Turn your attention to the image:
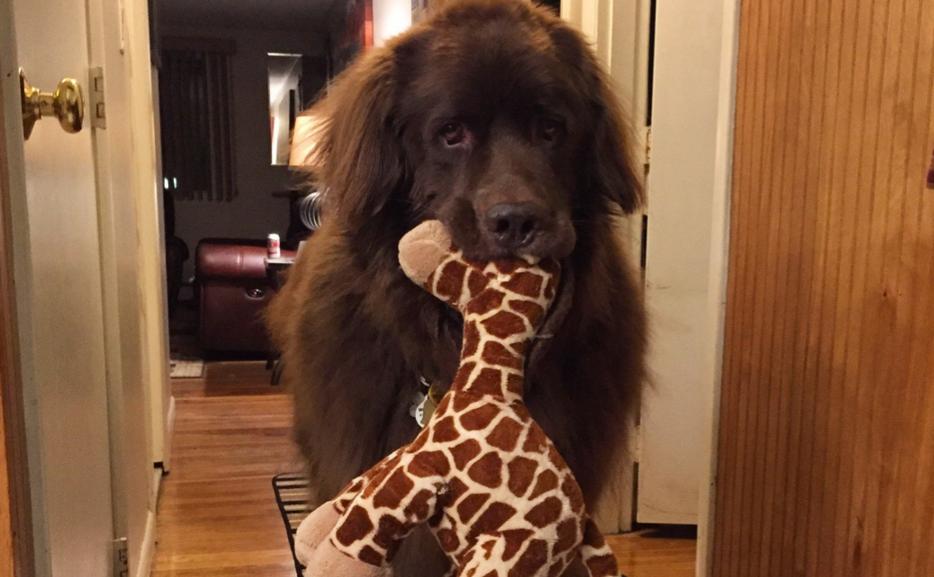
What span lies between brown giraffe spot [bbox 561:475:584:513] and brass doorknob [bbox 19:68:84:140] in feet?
2.07

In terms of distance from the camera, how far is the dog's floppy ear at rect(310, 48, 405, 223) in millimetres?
1080

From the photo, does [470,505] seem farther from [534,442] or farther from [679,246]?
[679,246]

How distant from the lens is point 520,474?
2.67ft

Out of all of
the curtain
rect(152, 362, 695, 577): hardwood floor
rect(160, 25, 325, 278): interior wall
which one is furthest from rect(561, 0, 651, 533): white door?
the curtain

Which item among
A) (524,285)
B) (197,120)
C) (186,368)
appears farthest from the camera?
(197,120)

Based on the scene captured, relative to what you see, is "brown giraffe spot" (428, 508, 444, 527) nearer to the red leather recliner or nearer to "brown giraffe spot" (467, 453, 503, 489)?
"brown giraffe spot" (467, 453, 503, 489)

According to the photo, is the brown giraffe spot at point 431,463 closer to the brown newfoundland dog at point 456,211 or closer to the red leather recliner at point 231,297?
the brown newfoundland dog at point 456,211

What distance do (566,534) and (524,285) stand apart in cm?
26

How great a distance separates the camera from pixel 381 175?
1087 millimetres

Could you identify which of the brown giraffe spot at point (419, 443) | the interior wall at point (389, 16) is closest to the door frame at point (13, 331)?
the brown giraffe spot at point (419, 443)

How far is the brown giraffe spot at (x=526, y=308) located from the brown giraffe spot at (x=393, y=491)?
0.21 m

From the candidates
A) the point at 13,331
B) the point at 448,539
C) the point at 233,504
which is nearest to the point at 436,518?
the point at 448,539

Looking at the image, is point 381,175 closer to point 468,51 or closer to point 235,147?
point 468,51

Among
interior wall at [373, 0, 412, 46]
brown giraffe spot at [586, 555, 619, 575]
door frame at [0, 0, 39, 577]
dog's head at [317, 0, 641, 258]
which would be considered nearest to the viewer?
door frame at [0, 0, 39, 577]
